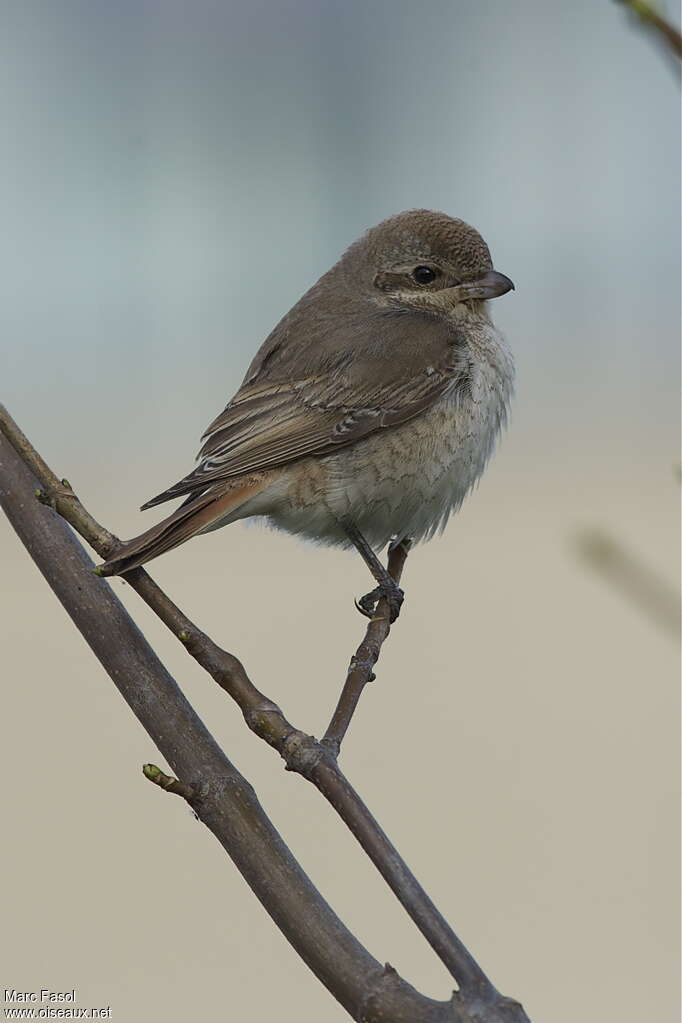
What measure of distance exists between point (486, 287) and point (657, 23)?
2800 millimetres

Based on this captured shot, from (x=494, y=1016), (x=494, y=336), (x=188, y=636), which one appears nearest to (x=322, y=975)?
(x=494, y=1016)

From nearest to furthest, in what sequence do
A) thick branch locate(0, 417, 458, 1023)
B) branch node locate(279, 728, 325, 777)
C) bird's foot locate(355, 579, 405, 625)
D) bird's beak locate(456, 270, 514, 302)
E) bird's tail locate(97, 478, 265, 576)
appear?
thick branch locate(0, 417, 458, 1023), branch node locate(279, 728, 325, 777), bird's tail locate(97, 478, 265, 576), bird's foot locate(355, 579, 405, 625), bird's beak locate(456, 270, 514, 302)

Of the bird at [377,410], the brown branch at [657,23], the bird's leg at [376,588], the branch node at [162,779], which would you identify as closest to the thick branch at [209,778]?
the branch node at [162,779]

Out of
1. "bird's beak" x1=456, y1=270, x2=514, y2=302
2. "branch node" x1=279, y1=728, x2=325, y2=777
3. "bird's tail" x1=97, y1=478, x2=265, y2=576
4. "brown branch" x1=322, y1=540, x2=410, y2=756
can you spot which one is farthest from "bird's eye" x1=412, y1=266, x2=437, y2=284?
"branch node" x1=279, y1=728, x2=325, y2=777

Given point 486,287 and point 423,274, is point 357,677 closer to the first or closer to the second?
point 486,287

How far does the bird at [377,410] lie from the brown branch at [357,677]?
0.52 metres

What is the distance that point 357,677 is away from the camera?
2.15 metres

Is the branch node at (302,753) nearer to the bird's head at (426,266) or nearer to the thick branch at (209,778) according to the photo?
the thick branch at (209,778)

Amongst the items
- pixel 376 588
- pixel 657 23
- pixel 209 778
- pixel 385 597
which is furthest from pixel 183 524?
pixel 657 23

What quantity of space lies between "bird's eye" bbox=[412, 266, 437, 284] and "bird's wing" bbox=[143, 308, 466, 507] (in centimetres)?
33

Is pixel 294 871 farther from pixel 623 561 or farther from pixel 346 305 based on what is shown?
pixel 346 305

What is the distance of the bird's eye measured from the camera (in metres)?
3.93

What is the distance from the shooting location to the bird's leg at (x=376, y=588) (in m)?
3.05

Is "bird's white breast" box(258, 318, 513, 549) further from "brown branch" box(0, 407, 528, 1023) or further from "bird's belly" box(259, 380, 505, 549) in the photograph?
"brown branch" box(0, 407, 528, 1023)
